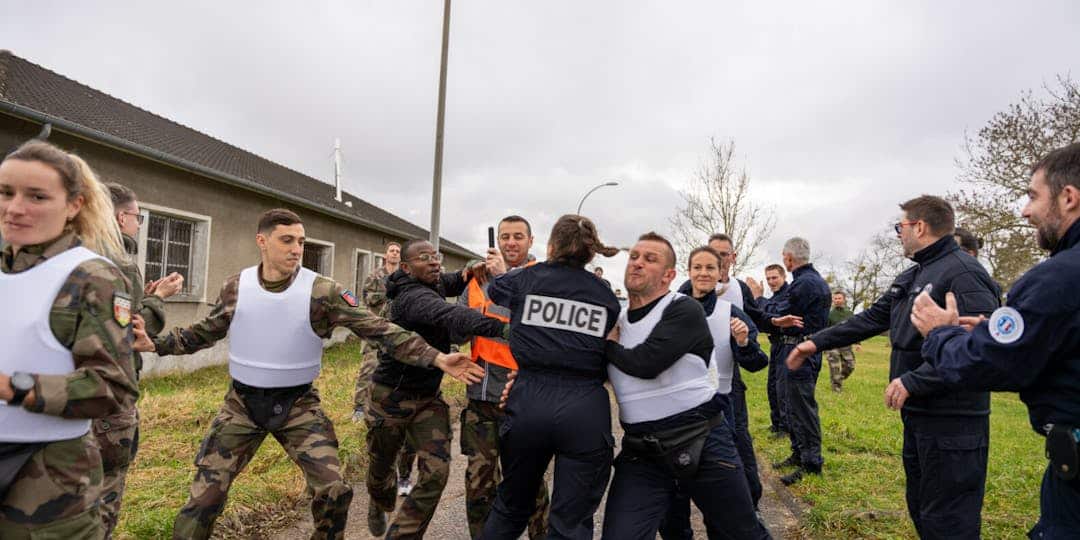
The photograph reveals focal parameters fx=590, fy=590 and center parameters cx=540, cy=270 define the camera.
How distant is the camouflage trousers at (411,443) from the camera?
3646mm

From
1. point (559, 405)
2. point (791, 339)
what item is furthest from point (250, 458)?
point (791, 339)

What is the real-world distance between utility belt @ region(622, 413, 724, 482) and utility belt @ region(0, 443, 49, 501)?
7.75ft

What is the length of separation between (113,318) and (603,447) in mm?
2124

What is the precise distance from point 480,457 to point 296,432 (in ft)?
3.71

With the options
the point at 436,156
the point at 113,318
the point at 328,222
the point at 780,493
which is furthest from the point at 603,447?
the point at 328,222

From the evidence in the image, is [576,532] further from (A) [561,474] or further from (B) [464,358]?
(B) [464,358]

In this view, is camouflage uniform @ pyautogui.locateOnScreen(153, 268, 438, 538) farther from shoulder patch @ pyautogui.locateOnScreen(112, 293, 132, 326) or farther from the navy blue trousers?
shoulder patch @ pyautogui.locateOnScreen(112, 293, 132, 326)

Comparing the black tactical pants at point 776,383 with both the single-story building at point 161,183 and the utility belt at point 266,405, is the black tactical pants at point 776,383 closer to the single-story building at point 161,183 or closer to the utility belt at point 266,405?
the utility belt at point 266,405

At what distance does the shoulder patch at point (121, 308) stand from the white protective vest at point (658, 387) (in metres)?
2.10

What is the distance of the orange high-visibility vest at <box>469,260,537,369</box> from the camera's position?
3.94 meters

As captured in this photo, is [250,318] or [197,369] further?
[197,369]

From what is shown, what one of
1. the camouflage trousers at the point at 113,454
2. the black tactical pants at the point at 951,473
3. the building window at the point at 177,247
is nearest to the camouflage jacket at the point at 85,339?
the camouflage trousers at the point at 113,454

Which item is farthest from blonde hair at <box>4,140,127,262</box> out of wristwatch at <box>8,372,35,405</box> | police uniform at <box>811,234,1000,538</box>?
police uniform at <box>811,234,1000,538</box>

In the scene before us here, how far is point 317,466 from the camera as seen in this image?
336 cm
